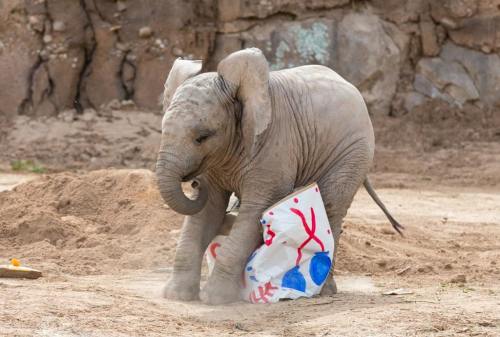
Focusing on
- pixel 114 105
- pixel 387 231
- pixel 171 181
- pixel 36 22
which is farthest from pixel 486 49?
pixel 171 181

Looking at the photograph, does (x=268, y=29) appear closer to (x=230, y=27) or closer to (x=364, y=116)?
(x=230, y=27)

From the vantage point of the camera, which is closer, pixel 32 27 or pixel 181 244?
pixel 181 244

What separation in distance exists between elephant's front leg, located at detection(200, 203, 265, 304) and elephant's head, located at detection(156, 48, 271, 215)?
0.34 m

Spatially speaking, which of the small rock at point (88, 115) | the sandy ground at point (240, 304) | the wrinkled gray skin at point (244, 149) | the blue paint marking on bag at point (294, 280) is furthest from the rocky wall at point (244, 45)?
the blue paint marking on bag at point (294, 280)

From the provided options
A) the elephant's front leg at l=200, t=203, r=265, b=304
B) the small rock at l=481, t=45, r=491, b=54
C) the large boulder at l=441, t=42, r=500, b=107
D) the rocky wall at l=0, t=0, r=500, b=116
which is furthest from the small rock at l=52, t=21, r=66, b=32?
the elephant's front leg at l=200, t=203, r=265, b=304

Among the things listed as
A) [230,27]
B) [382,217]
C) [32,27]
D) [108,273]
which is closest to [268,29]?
[230,27]

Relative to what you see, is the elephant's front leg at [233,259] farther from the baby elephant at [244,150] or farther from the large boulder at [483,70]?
the large boulder at [483,70]

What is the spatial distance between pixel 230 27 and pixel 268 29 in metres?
0.57

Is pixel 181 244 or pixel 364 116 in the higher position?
pixel 364 116

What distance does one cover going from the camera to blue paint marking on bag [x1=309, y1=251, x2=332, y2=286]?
28.8 feet

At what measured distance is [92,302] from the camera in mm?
→ 7719

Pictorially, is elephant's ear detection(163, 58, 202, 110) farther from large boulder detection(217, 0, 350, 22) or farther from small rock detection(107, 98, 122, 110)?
large boulder detection(217, 0, 350, 22)

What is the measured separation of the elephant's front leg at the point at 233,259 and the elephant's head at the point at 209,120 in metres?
0.34

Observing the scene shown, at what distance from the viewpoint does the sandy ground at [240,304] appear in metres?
7.24
